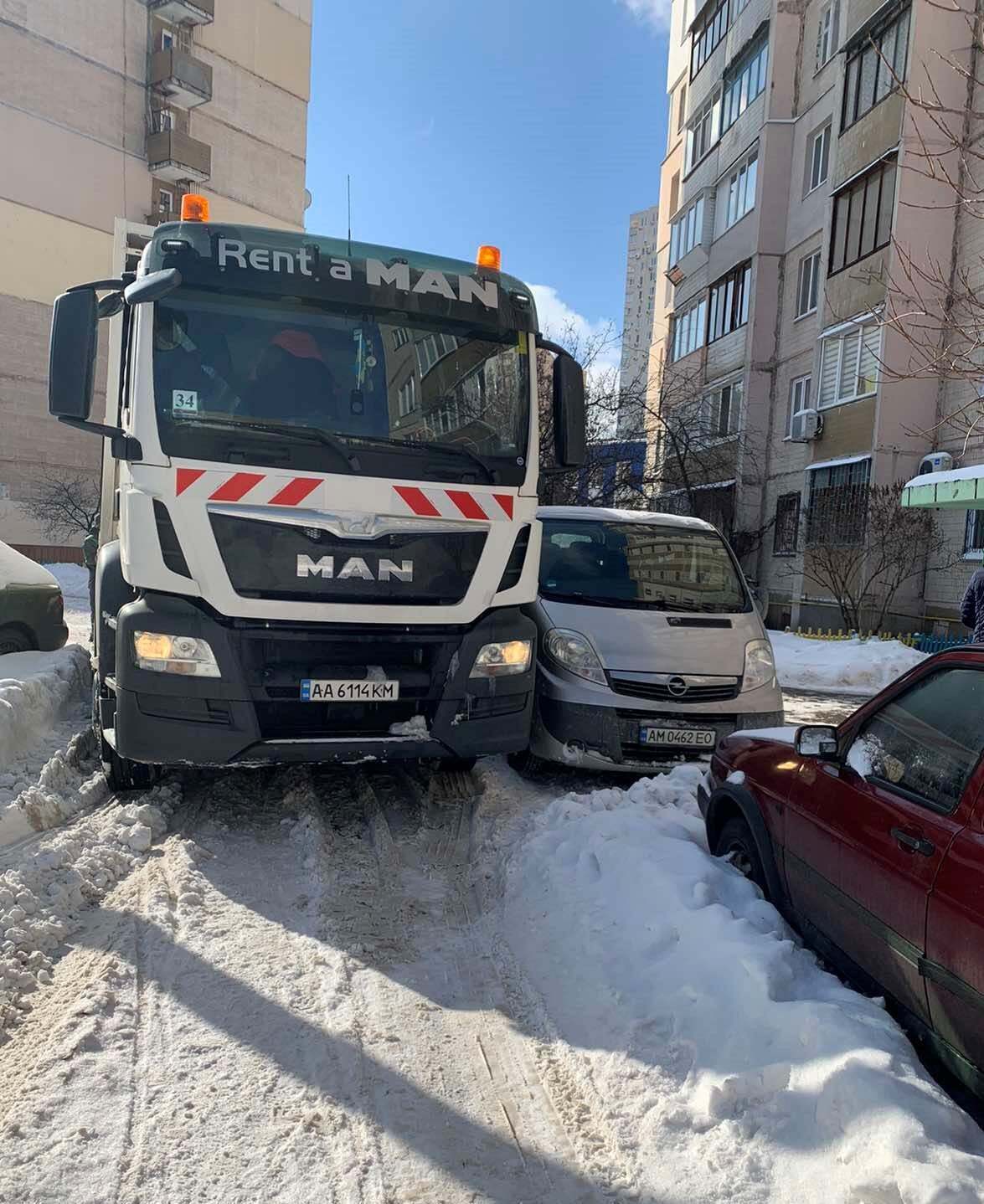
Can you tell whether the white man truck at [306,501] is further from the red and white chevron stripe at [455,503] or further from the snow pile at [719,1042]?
the snow pile at [719,1042]

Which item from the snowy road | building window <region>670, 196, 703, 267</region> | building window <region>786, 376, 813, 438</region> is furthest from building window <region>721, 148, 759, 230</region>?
the snowy road

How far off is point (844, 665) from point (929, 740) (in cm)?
1094

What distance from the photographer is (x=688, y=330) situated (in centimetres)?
2855

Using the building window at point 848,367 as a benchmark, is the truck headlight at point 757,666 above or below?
below

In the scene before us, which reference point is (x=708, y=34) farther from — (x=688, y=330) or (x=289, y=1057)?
(x=289, y=1057)

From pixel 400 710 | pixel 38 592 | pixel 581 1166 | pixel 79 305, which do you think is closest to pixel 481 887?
pixel 400 710

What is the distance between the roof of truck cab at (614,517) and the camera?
7.37 meters

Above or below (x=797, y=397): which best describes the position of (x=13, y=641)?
below

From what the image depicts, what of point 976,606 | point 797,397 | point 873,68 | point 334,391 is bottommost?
point 976,606

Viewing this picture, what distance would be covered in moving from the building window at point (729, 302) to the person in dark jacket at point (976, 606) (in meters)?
17.3

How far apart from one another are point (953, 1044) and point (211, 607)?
3.71 meters

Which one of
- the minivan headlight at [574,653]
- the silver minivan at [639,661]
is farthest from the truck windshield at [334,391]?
the silver minivan at [639,661]

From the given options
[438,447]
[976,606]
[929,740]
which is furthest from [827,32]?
[929,740]

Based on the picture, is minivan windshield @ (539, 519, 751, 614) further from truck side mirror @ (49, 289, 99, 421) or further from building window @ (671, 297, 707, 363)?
building window @ (671, 297, 707, 363)
